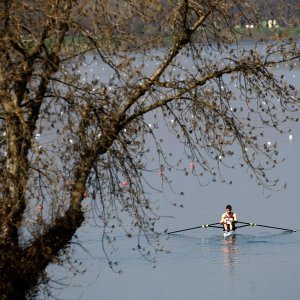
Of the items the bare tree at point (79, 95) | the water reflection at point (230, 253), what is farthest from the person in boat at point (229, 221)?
the bare tree at point (79, 95)

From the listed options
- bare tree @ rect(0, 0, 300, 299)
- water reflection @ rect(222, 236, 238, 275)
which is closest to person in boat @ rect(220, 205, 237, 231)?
water reflection @ rect(222, 236, 238, 275)

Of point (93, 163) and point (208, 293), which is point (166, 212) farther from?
point (93, 163)

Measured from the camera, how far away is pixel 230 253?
41656 mm

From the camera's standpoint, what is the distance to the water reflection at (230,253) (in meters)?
39.2

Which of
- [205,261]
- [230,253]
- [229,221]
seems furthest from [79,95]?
[229,221]

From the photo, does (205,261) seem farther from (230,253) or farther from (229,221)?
(229,221)

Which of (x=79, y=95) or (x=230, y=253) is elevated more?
(x=230, y=253)

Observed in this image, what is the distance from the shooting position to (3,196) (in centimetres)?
1775

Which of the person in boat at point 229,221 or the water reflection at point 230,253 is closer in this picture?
the water reflection at point 230,253

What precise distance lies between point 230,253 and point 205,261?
1.95 m

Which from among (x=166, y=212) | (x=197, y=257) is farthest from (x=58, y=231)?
(x=166, y=212)

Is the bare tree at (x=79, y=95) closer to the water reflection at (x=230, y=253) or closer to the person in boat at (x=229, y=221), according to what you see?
the water reflection at (x=230, y=253)

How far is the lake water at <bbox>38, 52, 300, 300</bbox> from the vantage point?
3509 centimetres

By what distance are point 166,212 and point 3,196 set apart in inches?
1239
